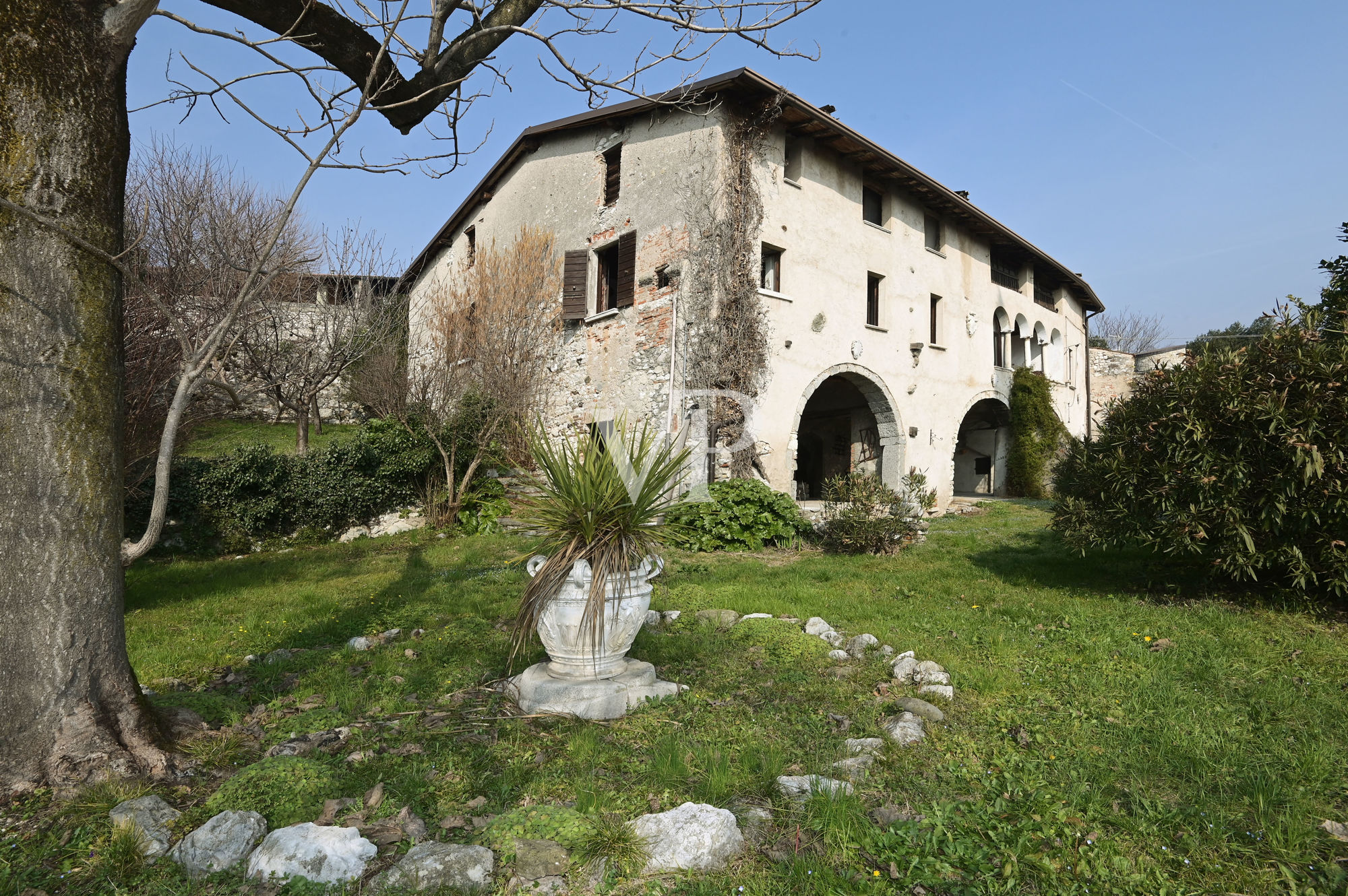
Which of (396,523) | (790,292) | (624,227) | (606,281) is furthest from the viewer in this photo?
(606,281)

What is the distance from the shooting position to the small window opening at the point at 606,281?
524 inches

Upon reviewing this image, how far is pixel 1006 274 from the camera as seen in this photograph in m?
18.6

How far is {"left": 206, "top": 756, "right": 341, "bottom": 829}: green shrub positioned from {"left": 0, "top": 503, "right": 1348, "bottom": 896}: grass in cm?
11

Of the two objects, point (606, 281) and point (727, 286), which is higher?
point (606, 281)

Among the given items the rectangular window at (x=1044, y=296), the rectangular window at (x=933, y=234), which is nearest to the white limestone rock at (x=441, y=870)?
the rectangular window at (x=933, y=234)

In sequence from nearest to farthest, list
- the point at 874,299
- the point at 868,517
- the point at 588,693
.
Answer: the point at 588,693, the point at 868,517, the point at 874,299

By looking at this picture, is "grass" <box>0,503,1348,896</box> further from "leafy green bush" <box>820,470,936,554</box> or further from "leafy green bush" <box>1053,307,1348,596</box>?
"leafy green bush" <box>820,470,936,554</box>

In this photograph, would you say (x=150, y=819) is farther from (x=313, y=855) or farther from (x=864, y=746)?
(x=864, y=746)

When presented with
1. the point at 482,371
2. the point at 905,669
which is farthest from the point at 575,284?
the point at 905,669

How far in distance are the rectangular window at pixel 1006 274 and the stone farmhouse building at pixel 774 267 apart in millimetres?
193

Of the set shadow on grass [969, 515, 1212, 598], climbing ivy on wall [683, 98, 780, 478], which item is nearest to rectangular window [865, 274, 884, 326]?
climbing ivy on wall [683, 98, 780, 478]

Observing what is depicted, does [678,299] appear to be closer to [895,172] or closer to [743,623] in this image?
[895,172]

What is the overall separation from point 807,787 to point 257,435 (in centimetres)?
1915

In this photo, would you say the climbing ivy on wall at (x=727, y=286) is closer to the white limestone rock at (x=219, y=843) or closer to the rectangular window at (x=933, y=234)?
the rectangular window at (x=933, y=234)
